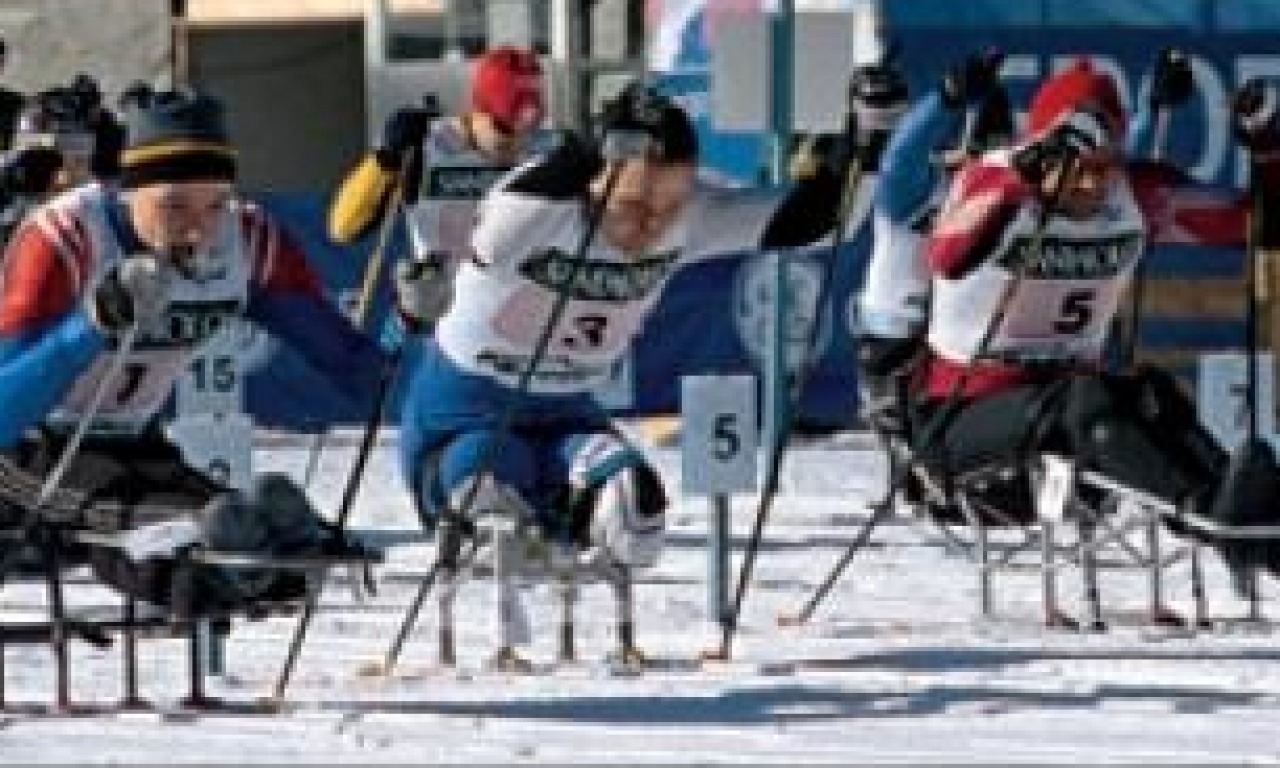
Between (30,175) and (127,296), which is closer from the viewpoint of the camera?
(127,296)

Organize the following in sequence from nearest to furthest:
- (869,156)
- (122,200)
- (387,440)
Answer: (122,200) < (869,156) < (387,440)

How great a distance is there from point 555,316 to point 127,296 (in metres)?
1.64

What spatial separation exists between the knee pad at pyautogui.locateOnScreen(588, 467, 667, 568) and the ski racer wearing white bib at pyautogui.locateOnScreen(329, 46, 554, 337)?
2.92 m

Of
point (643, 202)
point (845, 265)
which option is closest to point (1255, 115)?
point (643, 202)

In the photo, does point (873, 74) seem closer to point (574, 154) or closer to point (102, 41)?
point (574, 154)

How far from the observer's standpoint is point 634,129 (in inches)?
401

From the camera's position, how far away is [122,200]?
9.44 metres

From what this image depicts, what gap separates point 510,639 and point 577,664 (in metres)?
0.21

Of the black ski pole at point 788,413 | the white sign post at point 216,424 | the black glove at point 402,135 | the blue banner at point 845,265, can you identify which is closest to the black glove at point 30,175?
the white sign post at point 216,424

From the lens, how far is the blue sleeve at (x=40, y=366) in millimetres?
9141

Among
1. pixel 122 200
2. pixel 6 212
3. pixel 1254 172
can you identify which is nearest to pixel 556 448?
pixel 122 200

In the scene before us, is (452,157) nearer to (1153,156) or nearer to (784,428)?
(784,428)

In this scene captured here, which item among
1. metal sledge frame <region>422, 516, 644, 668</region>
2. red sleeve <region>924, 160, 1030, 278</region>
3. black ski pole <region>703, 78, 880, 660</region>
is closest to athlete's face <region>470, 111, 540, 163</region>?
black ski pole <region>703, 78, 880, 660</region>

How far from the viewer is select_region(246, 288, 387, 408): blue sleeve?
9.98m
